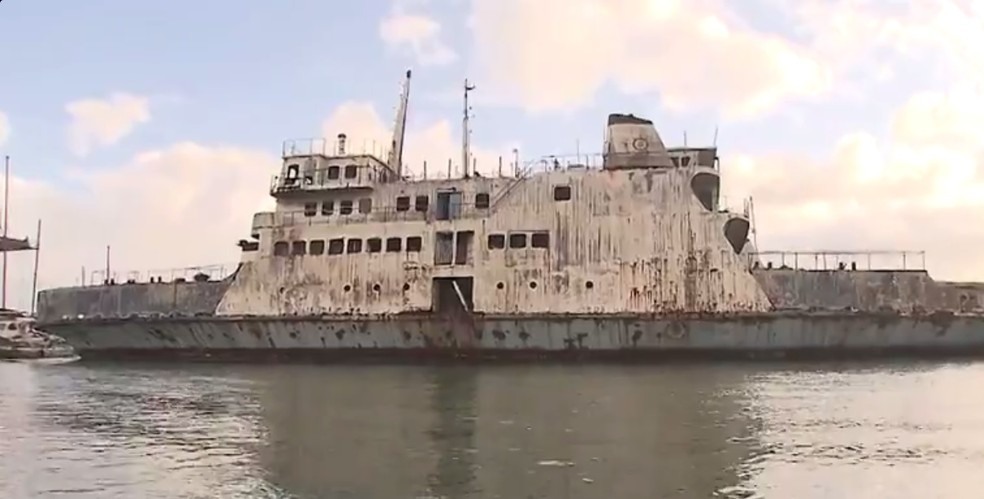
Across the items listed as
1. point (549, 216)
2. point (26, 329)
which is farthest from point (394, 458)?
point (26, 329)

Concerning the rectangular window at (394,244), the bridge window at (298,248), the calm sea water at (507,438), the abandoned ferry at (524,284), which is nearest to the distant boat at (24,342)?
the abandoned ferry at (524,284)

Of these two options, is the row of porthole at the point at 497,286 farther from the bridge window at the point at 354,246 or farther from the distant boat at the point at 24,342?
the distant boat at the point at 24,342

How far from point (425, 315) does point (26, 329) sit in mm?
33433

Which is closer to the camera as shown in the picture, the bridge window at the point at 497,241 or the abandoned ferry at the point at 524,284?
the abandoned ferry at the point at 524,284

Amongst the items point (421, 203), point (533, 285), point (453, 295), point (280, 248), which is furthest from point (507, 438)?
point (280, 248)

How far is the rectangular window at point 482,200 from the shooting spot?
91.8ft

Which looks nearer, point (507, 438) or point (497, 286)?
point (507, 438)

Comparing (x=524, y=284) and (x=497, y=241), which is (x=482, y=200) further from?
(x=524, y=284)

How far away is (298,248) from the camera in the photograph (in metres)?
29.2

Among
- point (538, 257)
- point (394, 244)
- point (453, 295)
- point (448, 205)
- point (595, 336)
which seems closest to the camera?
point (595, 336)

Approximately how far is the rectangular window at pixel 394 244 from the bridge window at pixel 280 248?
333 centimetres

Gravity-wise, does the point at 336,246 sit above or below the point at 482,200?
below

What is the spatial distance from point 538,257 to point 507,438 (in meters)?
15.4

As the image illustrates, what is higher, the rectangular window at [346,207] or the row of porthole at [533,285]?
the rectangular window at [346,207]
